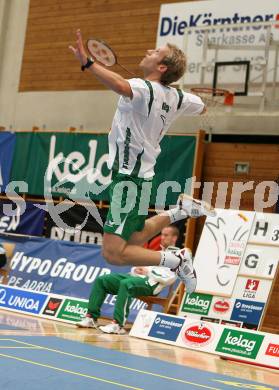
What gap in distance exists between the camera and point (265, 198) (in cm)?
1296

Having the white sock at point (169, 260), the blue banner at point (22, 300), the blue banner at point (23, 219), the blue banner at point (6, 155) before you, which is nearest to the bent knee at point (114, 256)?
the white sock at point (169, 260)

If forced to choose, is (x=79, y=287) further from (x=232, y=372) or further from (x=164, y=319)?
(x=232, y=372)

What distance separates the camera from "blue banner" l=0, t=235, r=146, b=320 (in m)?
12.5

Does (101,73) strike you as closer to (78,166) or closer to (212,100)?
(212,100)

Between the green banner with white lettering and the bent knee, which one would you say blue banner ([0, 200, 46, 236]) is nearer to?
the green banner with white lettering

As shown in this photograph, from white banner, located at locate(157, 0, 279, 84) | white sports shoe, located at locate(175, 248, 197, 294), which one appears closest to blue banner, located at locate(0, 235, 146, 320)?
white banner, located at locate(157, 0, 279, 84)

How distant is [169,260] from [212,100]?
7057 mm

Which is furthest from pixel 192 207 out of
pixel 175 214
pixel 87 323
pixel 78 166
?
pixel 78 166

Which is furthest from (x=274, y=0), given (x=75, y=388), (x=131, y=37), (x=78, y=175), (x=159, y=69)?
(x=75, y=388)

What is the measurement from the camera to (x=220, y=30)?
13.8m

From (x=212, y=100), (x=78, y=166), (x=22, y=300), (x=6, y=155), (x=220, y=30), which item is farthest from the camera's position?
(x=6, y=155)

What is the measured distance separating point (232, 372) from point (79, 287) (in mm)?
5525

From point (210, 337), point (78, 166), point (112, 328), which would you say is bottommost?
point (112, 328)

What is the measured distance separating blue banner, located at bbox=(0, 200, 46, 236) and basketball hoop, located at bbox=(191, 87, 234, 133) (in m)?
4.10
